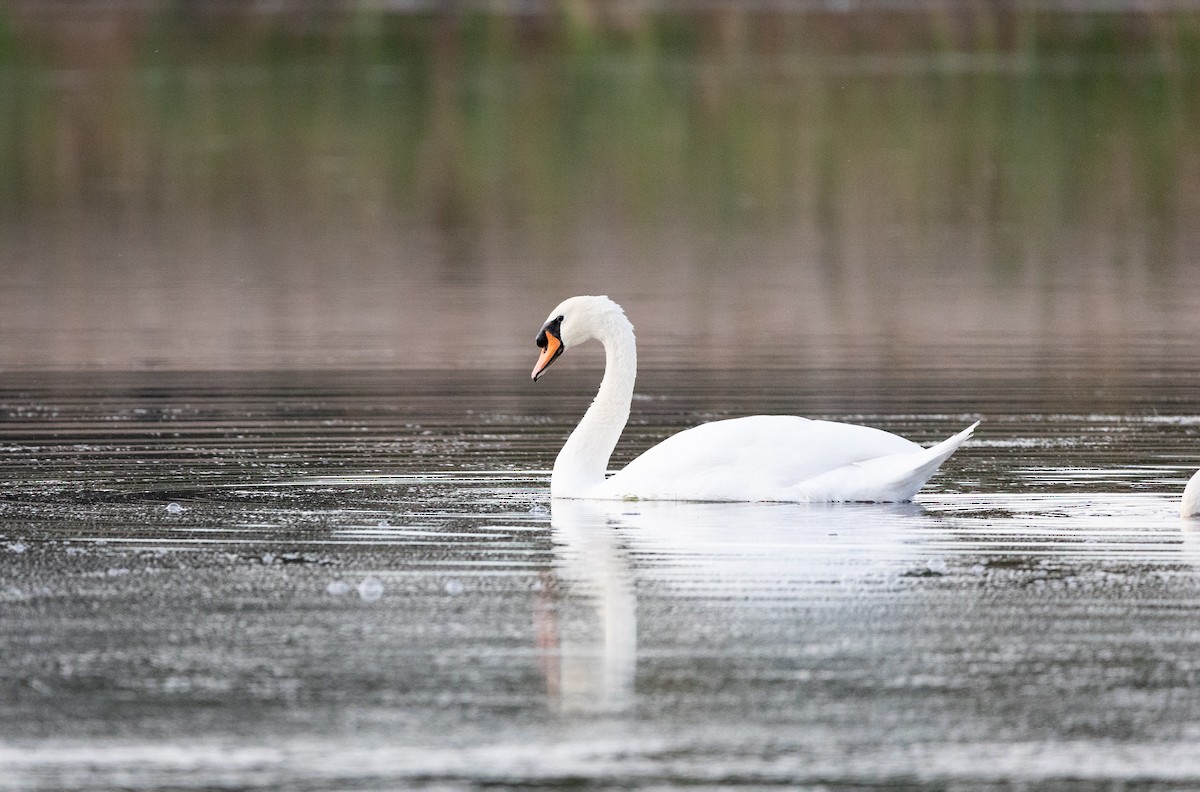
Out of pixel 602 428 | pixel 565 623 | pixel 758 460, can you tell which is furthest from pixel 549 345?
pixel 565 623

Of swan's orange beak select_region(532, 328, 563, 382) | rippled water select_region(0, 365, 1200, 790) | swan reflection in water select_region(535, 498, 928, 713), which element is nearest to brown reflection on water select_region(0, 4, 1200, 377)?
swan's orange beak select_region(532, 328, 563, 382)

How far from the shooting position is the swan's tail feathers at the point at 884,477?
11.5 meters

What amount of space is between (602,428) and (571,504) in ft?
2.63

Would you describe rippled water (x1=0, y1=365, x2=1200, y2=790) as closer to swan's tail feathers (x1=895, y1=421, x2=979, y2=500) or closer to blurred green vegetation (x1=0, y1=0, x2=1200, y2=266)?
swan's tail feathers (x1=895, y1=421, x2=979, y2=500)

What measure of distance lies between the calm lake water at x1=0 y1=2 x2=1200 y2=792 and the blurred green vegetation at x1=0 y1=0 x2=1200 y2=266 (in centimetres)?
32

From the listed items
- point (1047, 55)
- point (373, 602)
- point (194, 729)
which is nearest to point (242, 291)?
point (373, 602)

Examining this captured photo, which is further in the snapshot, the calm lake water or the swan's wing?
the swan's wing

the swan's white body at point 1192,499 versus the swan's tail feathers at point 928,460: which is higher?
the swan's tail feathers at point 928,460

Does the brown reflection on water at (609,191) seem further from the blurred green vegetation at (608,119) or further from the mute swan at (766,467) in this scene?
the mute swan at (766,467)

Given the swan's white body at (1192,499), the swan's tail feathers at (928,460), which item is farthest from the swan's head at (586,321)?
the swan's white body at (1192,499)

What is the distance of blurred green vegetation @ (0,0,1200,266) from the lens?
37312 mm

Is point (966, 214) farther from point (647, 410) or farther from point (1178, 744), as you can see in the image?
point (1178, 744)

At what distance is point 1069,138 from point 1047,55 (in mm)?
19340

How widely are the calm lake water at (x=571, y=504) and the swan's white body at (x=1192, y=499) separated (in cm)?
14
